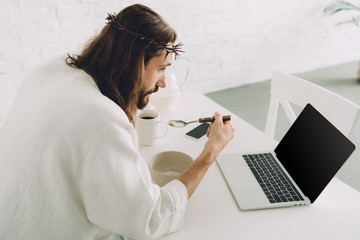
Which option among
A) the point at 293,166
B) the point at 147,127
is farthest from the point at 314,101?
the point at 147,127

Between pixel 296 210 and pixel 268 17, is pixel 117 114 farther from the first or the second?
pixel 268 17

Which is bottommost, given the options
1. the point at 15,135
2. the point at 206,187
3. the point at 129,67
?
the point at 206,187

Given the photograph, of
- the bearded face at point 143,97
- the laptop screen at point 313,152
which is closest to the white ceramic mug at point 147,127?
the bearded face at point 143,97

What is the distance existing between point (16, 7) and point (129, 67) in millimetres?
1294

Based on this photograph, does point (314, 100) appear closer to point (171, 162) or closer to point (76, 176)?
point (171, 162)

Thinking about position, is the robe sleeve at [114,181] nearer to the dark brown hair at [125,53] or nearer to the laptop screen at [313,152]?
the dark brown hair at [125,53]

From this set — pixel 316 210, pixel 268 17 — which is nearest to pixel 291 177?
pixel 316 210

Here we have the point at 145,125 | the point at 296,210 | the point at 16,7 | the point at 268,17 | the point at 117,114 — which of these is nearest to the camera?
the point at 117,114

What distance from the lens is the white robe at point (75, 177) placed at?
553mm

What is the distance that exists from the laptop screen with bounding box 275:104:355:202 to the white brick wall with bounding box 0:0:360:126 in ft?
2.85

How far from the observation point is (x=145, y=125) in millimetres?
927

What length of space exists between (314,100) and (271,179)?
475 mm

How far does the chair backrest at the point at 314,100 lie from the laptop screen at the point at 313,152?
22cm

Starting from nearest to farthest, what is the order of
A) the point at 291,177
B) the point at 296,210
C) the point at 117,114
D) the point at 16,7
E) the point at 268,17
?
1. the point at 117,114
2. the point at 296,210
3. the point at 291,177
4. the point at 16,7
5. the point at 268,17
